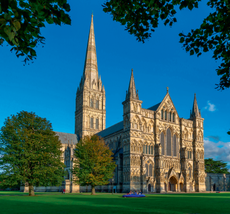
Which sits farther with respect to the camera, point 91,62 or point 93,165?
point 91,62

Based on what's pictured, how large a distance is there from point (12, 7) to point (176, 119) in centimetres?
6113

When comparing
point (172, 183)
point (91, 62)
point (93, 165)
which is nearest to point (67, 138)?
point (91, 62)

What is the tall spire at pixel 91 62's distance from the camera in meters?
95.4

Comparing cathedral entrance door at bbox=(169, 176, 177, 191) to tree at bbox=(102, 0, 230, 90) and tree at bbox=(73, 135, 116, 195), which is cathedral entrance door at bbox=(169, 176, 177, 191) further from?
tree at bbox=(102, 0, 230, 90)

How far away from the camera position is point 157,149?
57.4 meters

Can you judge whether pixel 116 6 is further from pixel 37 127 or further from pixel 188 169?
pixel 188 169

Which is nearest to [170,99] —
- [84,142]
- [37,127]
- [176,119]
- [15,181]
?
[176,119]

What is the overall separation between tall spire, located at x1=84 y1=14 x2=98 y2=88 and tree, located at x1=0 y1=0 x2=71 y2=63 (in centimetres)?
8729

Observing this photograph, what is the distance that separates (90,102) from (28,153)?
57.4 m

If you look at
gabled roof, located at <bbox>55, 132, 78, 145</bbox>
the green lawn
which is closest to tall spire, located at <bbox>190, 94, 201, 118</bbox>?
gabled roof, located at <bbox>55, 132, 78, 145</bbox>

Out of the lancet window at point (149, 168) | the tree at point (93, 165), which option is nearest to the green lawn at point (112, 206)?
the tree at point (93, 165)

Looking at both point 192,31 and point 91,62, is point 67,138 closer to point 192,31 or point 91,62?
point 91,62

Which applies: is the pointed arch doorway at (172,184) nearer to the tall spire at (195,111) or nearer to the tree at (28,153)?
the tall spire at (195,111)

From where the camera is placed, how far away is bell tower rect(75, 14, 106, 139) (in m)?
88.9
